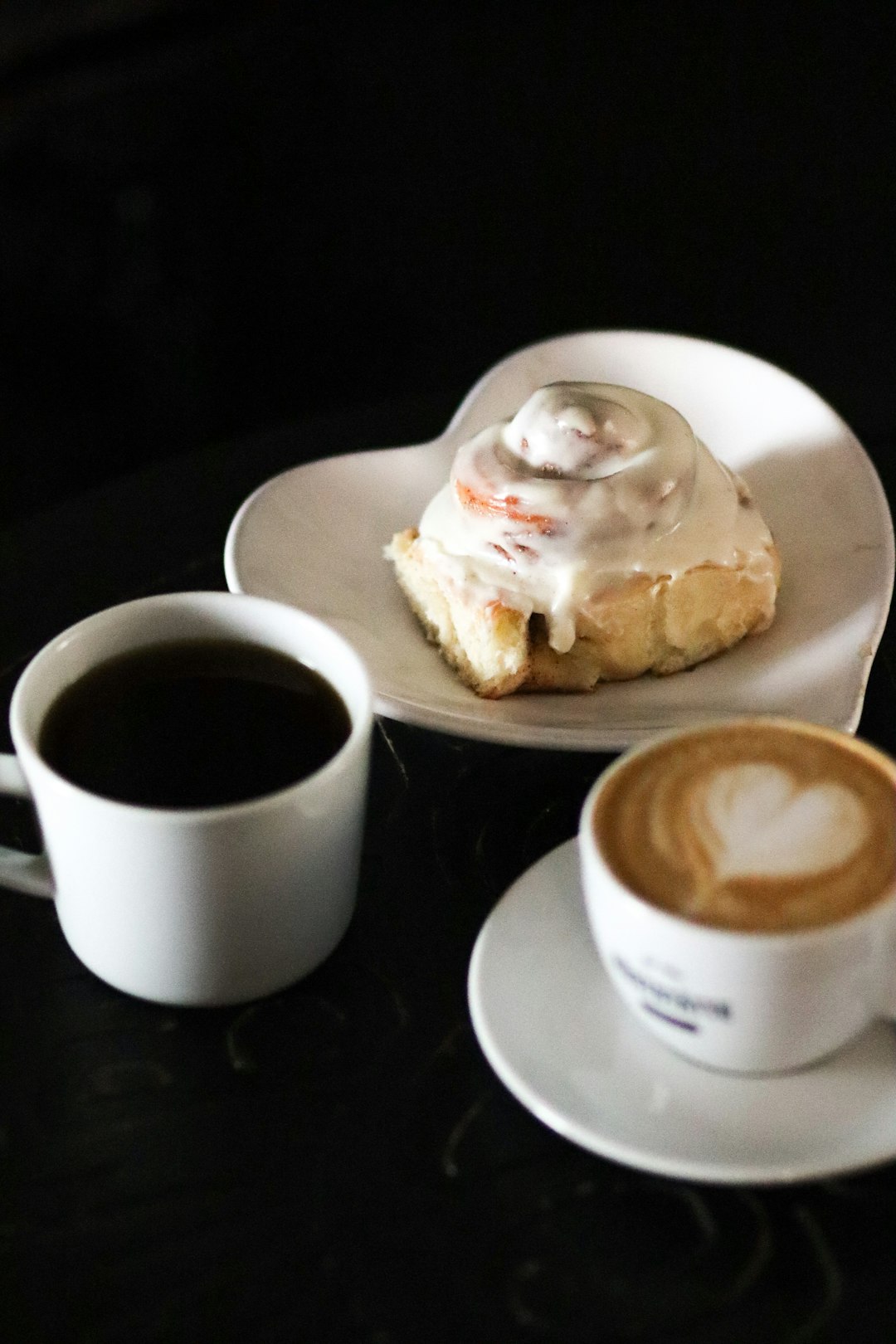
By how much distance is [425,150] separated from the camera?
2.48 metres

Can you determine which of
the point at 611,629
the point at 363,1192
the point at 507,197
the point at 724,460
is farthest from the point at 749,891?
the point at 507,197

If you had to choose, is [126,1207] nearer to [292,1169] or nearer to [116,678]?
[292,1169]

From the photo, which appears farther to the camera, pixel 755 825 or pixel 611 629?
pixel 611 629

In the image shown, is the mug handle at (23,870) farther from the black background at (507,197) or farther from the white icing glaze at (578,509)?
the black background at (507,197)

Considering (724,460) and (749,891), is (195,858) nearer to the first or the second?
(749,891)

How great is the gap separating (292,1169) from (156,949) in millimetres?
119

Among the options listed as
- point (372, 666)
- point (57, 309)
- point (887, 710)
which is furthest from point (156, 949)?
point (57, 309)

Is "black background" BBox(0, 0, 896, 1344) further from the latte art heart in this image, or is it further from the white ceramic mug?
the latte art heart

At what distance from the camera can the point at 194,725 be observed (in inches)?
29.9

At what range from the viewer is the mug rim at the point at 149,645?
657mm

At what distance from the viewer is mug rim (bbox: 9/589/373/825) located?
2.16 ft

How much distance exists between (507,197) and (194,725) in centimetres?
190

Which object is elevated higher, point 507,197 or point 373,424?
point 373,424

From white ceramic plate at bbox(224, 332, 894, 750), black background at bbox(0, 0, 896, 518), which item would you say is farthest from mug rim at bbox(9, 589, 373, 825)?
black background at bbox(0, 0, 896, 518)
